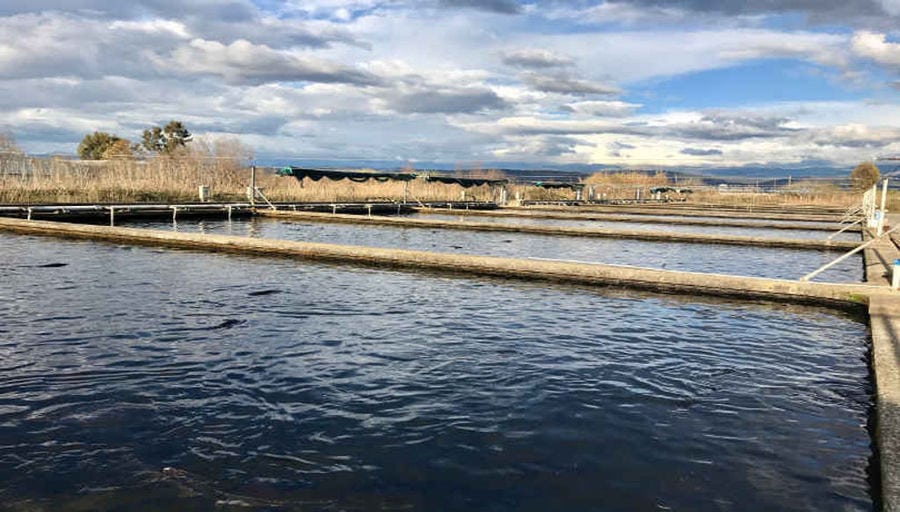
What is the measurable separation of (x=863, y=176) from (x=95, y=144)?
101 metres

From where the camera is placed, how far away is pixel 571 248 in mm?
24750

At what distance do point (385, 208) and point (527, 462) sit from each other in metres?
40.2

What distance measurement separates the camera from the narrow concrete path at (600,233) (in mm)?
26281

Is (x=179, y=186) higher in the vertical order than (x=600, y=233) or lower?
higher

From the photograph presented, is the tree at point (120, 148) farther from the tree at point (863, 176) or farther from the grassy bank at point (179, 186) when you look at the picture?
the tree at point (863, 176)

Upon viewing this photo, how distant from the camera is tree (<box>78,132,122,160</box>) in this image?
78.1 meters

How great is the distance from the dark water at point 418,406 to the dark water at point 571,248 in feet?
27.3

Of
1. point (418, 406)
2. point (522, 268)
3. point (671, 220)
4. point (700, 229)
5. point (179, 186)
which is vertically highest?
point (179, 186)

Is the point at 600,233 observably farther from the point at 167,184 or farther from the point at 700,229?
the point at 167,184

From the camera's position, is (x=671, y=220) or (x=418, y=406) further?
(x=671, y=220)

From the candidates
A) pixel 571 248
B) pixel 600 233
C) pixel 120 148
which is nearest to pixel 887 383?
pixel 571 248

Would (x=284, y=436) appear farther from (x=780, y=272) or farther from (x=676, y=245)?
(x=676, y=245)

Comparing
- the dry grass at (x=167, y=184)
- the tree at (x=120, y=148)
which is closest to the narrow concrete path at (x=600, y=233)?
the dry grass at (x=167, y=184)

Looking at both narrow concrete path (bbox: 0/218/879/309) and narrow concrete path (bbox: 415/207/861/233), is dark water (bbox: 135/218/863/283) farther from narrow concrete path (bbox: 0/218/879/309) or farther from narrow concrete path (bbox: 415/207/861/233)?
narrow concrete path (bbox: 415/207/861/233)
